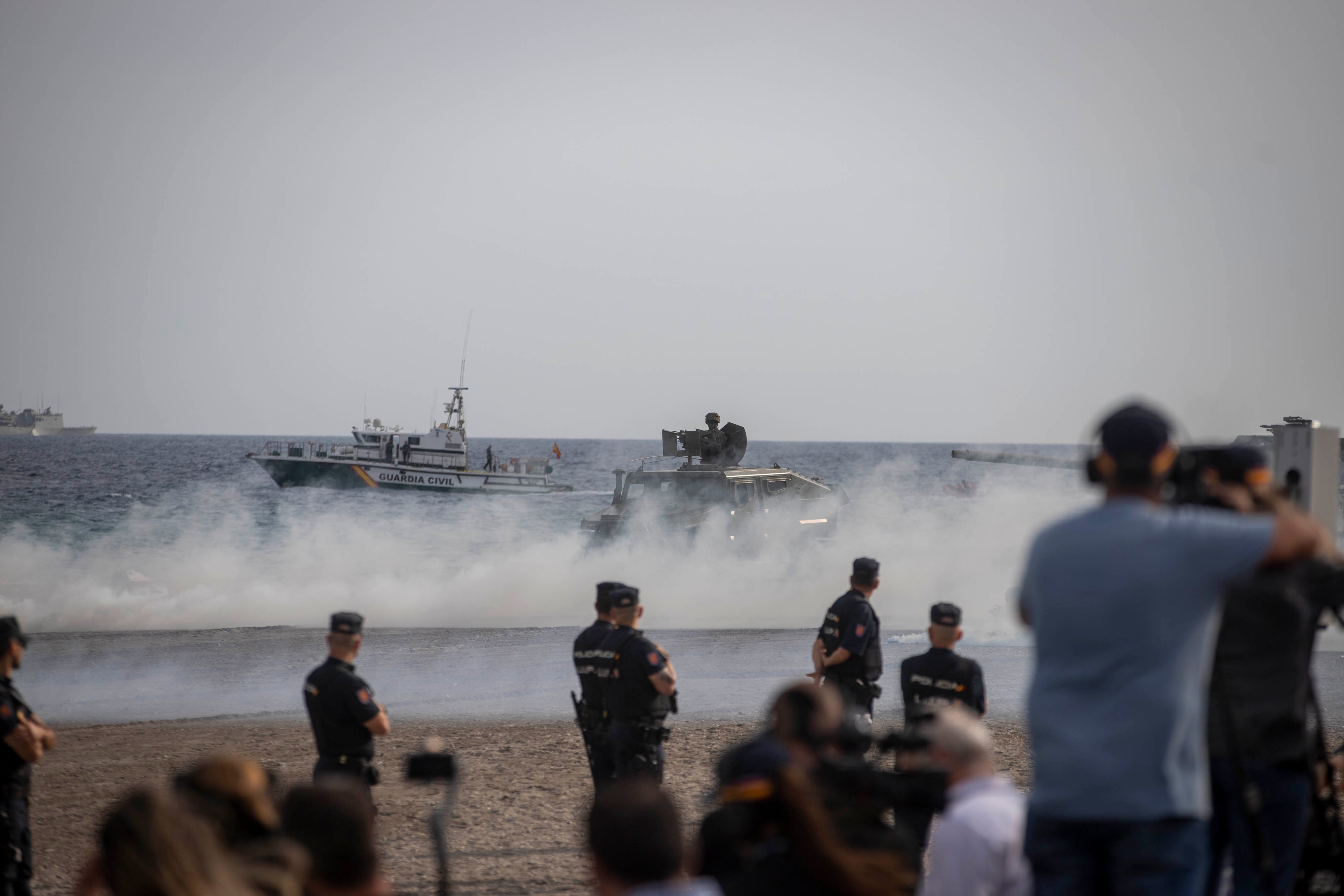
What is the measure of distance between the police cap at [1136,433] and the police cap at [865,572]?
14.7 feet

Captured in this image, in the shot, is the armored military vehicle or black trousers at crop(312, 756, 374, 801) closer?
black trousers at crop(312, 756, 374, 801)

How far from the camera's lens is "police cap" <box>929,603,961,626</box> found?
595 cm

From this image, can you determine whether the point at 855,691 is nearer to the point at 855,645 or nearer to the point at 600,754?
the point at 855,645

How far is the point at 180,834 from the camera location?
238 cm

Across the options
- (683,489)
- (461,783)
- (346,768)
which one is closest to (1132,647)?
(346,768)

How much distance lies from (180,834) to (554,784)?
625 centimetres

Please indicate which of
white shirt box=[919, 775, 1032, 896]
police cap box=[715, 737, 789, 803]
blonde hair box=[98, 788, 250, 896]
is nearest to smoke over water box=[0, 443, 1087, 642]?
white shirt box=[919, 775, 1032, 896]

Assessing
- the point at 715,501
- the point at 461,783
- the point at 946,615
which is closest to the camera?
the point at 946,615

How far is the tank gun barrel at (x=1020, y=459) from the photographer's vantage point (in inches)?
187

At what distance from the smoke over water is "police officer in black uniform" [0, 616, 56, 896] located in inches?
442

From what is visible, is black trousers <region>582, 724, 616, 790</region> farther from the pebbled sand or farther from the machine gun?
the machine gun

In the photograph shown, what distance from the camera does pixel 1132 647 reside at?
264cm

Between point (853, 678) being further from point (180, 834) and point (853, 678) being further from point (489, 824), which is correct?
point (180, 834)

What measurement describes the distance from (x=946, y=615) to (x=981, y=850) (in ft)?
9.71
